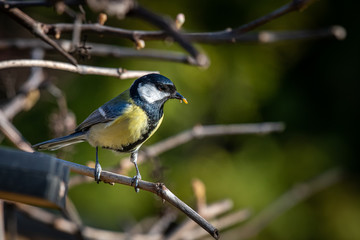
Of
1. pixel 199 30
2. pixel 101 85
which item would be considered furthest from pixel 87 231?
pixel 199 30

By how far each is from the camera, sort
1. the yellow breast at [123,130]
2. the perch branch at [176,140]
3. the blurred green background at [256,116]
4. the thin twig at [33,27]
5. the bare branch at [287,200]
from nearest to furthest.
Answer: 1. the thin twig at [33,27]
2. the yellow breast at [123,130]
3. the perch branch at [176,140]
4. the bare branch at [287,200]
5. the blurred green background at [256,116]

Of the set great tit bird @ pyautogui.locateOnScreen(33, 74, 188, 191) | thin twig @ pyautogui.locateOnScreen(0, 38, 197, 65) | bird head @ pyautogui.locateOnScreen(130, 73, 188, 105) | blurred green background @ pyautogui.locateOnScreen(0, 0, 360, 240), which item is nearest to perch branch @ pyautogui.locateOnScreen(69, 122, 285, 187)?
great tit bird @ pyautogui.locateOnScreen(33, 74, 188, 191)

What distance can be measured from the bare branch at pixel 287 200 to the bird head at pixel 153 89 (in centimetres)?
117

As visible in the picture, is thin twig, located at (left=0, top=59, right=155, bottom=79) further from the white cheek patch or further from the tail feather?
the tail feather

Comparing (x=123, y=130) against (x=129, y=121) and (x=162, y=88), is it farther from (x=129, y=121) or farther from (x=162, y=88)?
(x=162, y=88)

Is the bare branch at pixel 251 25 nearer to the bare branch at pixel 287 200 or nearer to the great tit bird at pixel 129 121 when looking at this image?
the great tit bird at pixel 129 121

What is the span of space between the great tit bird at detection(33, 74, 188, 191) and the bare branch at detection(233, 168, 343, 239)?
114 centimetres

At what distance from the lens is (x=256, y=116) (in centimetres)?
343

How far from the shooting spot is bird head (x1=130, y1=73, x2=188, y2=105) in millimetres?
1996

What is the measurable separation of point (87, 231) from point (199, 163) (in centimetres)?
122

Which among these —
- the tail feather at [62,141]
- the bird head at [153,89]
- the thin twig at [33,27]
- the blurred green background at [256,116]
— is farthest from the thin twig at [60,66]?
the blurred green background at [256,116]

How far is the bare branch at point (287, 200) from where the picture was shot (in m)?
2.86

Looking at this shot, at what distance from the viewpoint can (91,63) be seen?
3.04m

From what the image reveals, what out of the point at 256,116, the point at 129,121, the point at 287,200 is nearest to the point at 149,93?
the point at 129,121
